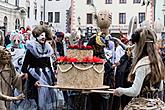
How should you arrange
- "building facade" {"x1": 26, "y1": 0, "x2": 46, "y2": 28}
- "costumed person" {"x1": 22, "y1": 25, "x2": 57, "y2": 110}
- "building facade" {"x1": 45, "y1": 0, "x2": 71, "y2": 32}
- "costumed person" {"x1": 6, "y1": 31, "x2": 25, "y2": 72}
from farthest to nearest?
"building facade" {"x1": 45, "y1": 0, "x2": 71, "y2": 32} < "building facade" {"x1": 26, "y1": 0, "x2": 46, "y2": 28} < "costumed person" {"x1": 6, "y1": 31, "x2": 25, "y2": 72} < "costumed person" {"x1": 22, "y1": 25, "x2": 57, "y2": 110}

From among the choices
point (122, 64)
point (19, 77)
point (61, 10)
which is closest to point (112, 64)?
point (122, 64)

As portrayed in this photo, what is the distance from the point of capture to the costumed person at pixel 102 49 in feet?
30.3

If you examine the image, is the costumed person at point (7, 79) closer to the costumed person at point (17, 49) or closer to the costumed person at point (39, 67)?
the costumed person at point (39, 67)

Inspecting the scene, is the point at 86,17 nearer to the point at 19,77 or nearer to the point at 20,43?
the point at 20,43

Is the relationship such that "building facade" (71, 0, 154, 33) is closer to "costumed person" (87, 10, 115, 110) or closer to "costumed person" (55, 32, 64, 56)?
"costumed person" (55, 32, 64, 56)

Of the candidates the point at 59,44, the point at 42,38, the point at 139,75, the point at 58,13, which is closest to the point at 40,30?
the point at 42,38

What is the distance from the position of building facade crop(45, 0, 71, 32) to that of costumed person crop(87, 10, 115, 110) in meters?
Result: 53.8

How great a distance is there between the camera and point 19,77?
636cm

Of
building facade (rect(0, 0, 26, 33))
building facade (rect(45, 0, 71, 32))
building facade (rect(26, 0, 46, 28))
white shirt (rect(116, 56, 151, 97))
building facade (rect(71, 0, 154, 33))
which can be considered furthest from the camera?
building facade (rect(45, 0, 71, 32))

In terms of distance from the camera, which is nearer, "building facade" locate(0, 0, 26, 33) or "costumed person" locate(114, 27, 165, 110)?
"costumed person" locate(114, 27, 165, 110)

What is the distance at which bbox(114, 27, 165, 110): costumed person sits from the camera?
5500 mm

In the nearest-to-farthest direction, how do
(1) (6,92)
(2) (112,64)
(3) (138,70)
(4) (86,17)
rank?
(3) (138,70) < (1) (6,92) < (2) (112,64) < (4) (86,17)

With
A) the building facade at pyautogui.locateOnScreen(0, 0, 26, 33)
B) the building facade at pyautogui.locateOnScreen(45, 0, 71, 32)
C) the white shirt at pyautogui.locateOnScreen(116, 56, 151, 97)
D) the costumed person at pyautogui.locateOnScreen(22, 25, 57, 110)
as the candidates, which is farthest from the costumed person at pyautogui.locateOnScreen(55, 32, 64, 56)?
the building facade at pyautogui.locateOnScreen(45, 0, 71, 32)

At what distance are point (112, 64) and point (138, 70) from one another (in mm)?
4336
